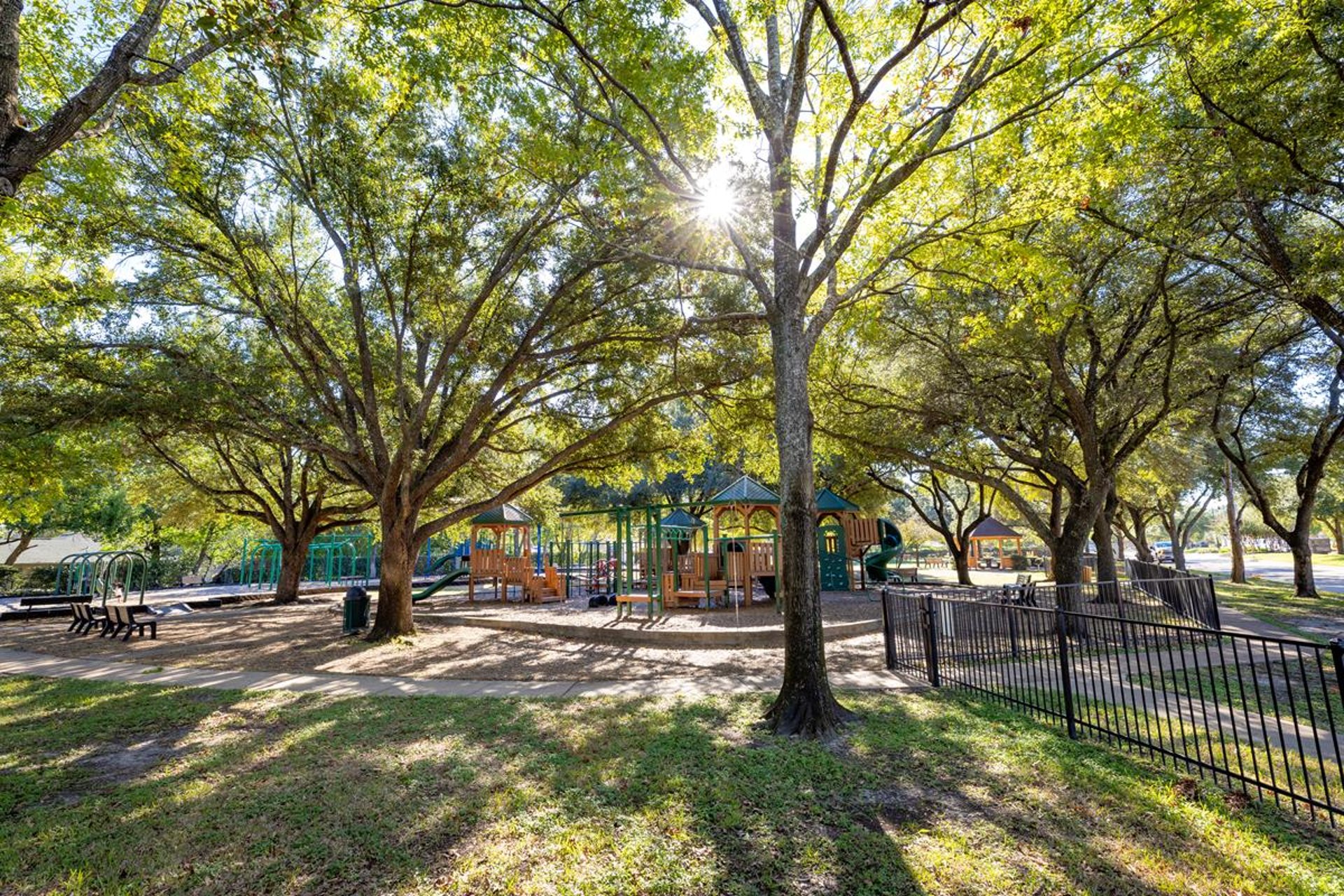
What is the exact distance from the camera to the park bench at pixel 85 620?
43.5ft

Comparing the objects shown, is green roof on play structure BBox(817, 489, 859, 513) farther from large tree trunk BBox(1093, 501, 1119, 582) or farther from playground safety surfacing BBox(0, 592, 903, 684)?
large tree trunk BBox(1093, 501, 1119, 582)

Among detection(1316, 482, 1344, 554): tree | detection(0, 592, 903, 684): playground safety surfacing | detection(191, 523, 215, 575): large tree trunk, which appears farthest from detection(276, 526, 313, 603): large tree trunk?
detection(1316, 482, 1344, 554): tree

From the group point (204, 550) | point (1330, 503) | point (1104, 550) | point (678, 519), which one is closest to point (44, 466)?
point (678, 519)

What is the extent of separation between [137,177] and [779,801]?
1336cm

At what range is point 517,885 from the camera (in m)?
3.26

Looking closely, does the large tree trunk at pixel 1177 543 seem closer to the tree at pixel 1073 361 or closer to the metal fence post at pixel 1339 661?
the tree at pixel 1073 361

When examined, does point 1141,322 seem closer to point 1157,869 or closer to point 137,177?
point 1157,869

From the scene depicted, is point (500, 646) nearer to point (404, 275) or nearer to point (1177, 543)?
point (404, 275)

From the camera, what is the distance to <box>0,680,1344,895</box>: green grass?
3346mm

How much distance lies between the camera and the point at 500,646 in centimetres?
1176

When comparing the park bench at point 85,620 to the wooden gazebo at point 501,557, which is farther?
the wooden gazebo at point 501,557

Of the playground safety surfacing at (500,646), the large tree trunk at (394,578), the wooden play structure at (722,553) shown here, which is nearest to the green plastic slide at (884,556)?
the wooden play structure at (722,553)

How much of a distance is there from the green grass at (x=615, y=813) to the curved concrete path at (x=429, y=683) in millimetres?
1498

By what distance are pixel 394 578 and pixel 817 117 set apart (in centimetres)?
1116
